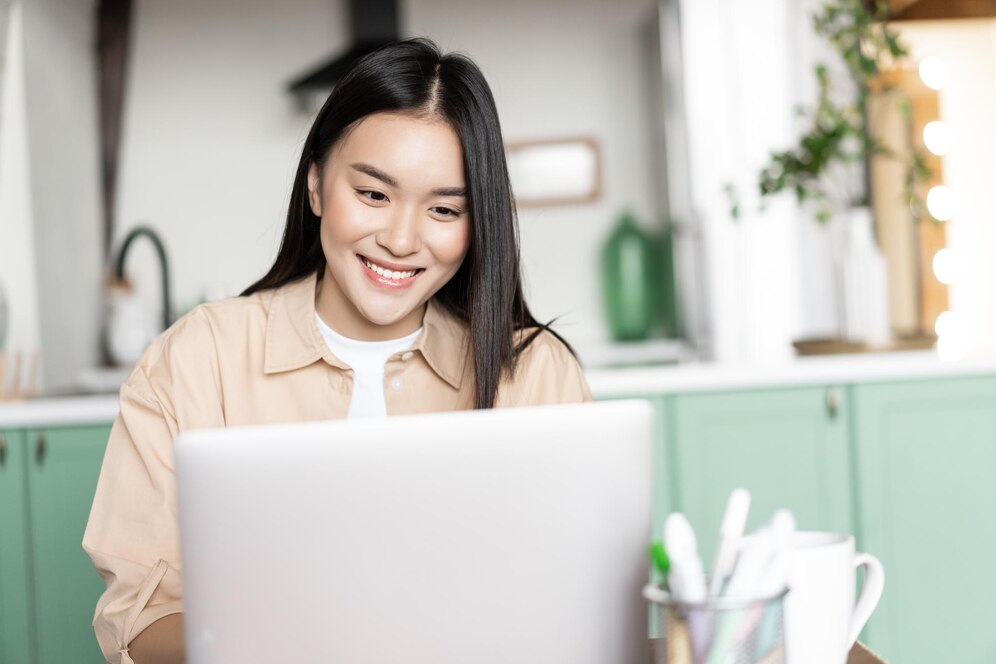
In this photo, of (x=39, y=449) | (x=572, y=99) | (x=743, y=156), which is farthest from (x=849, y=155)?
(x=39, y=449)

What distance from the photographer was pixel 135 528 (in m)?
1.20

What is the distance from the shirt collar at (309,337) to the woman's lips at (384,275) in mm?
131

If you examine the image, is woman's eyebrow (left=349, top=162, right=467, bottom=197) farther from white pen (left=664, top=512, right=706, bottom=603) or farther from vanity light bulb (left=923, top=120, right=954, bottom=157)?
vanity light bulb (left=923, top=120, right=954, bottom=157)

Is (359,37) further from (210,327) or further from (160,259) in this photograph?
(210,327)

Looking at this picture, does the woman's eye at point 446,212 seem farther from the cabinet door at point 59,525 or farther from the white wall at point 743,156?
the white wall at point 743,156

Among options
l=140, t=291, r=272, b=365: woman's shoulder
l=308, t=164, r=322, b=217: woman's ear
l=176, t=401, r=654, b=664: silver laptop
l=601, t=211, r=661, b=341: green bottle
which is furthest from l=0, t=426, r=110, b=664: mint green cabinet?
l=176, t=401, r=654, b=664: silver laptop

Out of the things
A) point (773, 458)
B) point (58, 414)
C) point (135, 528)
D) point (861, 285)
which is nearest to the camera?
point (135, 528)

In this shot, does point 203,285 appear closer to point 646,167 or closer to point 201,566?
point 646,167

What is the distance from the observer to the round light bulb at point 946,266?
292 cm

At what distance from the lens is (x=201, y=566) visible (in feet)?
2.31

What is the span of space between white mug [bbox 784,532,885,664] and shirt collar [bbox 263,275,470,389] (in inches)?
32.7

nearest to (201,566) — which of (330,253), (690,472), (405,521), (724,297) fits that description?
(405,521)

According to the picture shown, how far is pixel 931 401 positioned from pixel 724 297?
0.70 meters

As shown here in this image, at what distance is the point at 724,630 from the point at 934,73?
2.68m
